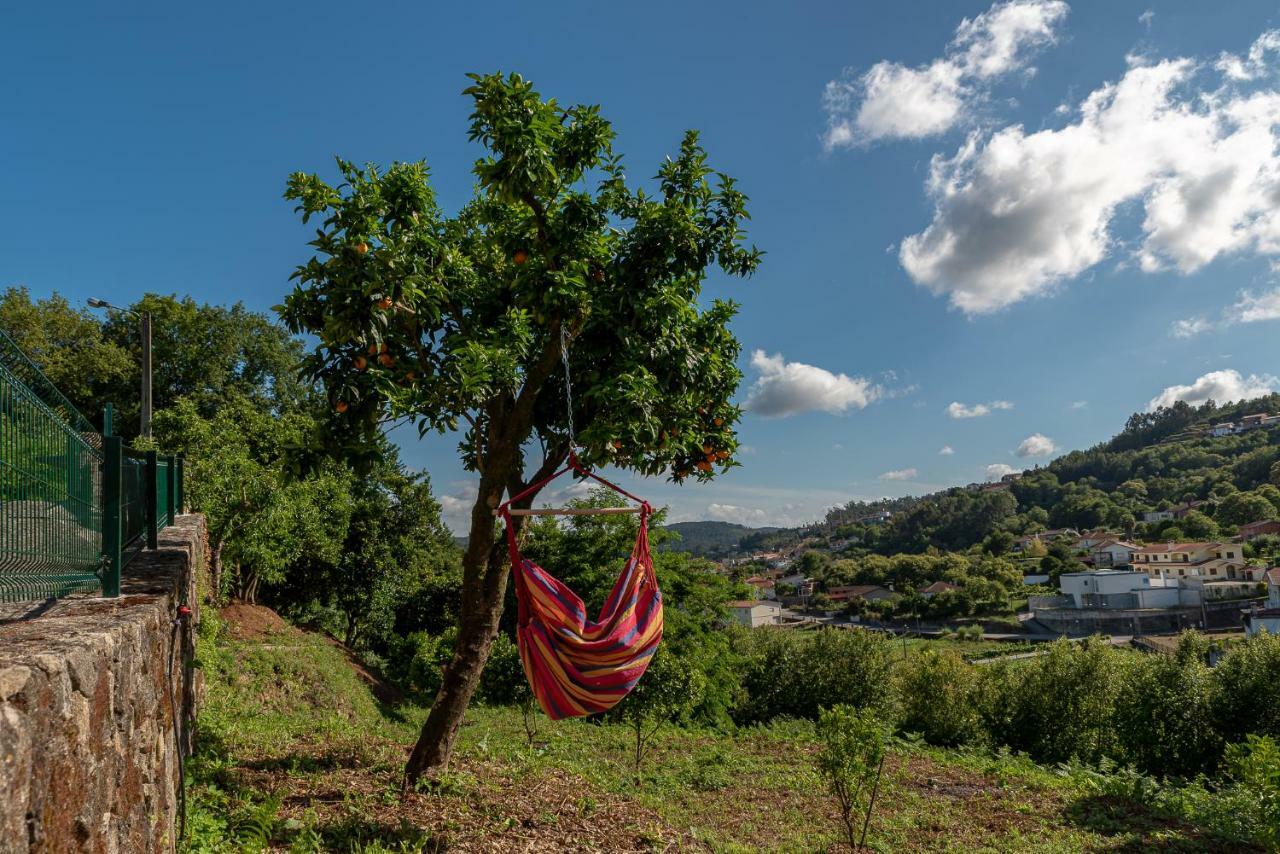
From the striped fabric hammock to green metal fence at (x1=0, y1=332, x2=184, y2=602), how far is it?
1932 millimetres

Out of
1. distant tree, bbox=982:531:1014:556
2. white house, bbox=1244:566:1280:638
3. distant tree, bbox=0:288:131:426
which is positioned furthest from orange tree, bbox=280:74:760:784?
distant tree, bbox=982:531:1014:556

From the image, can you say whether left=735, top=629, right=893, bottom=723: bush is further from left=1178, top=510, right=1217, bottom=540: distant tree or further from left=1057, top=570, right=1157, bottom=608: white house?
left=1178, top=510, right=1217, bottom=540: distant tree

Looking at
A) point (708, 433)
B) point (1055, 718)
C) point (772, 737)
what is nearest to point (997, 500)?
point (1055, 718)

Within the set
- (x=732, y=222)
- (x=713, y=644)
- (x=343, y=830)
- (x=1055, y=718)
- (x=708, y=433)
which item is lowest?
(x=1055, y=718)

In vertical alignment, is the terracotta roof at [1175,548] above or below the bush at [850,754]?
below

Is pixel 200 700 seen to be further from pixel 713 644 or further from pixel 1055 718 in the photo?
pixel 1055 718

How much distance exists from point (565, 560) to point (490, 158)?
12.6m

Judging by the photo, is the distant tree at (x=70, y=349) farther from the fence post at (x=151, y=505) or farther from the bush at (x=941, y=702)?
the bush at (x=941, y=702)

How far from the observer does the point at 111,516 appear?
11.1 feet

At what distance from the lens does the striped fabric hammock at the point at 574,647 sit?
366 centimetres

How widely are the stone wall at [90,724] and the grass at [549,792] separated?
736 millimetres

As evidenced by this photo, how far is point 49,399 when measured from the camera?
2.97 meters

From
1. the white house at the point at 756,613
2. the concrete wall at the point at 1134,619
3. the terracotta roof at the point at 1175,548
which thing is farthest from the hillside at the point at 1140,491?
the white house at the point at 756,613

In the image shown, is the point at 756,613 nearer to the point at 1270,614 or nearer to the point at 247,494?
the point at 1270,614
